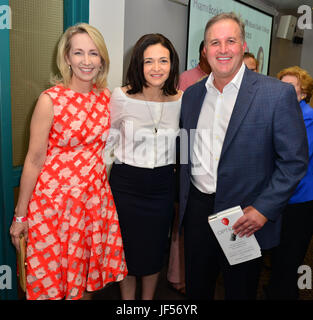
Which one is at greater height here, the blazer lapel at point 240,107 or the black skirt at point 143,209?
the blazer lapel at point 240,107

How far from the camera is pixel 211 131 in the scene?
5.43 ft

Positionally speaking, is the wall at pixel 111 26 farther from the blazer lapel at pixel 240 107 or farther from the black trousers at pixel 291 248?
the black trousers at pixel 291 248

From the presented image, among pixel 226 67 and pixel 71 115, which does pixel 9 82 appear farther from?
pixel 226 67

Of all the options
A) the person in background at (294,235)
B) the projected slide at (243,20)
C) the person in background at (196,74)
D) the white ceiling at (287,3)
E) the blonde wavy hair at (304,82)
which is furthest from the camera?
the white ceiling at (287,3)

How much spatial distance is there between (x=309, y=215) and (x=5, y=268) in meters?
1.87

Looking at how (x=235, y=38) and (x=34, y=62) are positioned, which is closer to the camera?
(x=235, y=38)

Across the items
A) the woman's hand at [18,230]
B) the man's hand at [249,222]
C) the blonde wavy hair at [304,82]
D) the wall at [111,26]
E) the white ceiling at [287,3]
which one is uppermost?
the white ceiling at [287,3]

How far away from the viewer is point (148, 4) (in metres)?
3.24

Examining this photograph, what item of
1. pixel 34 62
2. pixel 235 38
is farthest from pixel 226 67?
pixel 34 62

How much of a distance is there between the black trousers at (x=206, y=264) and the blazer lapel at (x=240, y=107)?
33 centimetres

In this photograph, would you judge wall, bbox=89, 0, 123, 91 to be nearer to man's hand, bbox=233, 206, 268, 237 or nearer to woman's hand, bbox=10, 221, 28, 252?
woman's hand, bbox=10, 221, 28, 252

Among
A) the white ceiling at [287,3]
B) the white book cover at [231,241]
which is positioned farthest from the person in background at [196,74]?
the white ceiling at [287,3]

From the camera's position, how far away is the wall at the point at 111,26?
2350 millimetres

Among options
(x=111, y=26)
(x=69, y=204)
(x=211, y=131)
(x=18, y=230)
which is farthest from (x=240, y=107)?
(x=111, y=26)
